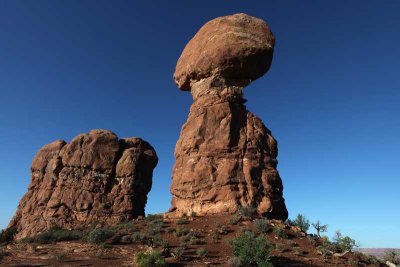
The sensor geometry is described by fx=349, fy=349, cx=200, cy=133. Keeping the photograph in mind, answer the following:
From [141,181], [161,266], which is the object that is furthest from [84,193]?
[161,266]

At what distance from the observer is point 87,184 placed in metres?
36.3

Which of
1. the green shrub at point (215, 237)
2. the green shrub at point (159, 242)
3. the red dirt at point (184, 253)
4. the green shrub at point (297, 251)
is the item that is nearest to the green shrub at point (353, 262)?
the red dirt at point (184, 253)

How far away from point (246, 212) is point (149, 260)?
9832 mm

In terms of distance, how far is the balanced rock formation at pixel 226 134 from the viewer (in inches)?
1031

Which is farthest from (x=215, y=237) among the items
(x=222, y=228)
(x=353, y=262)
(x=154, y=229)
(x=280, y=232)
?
(x=353, y=262)

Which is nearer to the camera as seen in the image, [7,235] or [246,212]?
[246,212]

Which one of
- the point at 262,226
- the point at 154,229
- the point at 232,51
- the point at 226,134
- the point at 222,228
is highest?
the point at 232,51

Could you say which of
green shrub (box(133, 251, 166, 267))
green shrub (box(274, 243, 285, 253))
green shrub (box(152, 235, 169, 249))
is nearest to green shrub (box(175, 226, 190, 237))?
green shrub (box(152, 235, 169, 249))

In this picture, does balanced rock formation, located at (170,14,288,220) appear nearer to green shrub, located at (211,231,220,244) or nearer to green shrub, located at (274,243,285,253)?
green shrub, located at (211,231,220,244)

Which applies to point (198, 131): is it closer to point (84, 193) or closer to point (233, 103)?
point (233, 103)

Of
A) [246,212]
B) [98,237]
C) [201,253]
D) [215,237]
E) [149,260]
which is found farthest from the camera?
[246,212]

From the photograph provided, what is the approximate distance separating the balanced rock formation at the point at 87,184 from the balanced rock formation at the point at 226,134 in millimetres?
9227

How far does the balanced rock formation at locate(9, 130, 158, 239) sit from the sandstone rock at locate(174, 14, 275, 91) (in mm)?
11883

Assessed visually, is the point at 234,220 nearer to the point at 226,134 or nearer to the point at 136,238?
the point at 136,238
